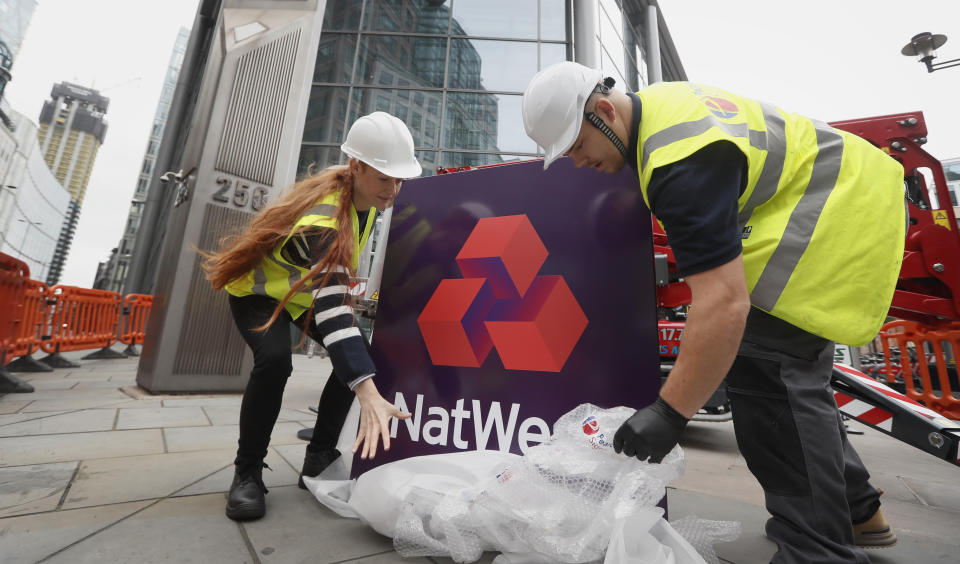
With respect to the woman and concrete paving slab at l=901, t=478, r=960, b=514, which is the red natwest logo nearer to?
the woman

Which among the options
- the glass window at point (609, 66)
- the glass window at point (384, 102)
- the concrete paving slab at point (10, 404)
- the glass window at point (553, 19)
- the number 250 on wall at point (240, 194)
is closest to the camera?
the concrete paving slab at point (10, 404)

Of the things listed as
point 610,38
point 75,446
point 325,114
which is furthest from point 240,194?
point 610,38

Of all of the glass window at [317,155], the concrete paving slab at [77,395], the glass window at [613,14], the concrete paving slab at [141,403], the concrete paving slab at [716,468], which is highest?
the glass window at [613,14]

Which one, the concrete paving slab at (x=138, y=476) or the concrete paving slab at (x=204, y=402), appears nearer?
the concrete paving slab at (x=138, y=476)

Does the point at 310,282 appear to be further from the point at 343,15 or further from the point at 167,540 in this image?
the point at 343,15

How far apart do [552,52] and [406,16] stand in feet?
11.6

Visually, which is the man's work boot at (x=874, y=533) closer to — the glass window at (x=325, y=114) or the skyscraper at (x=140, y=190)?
the glass window at (x=325, y=114)

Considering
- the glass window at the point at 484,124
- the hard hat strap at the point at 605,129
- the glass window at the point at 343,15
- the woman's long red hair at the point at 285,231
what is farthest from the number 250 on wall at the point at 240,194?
the glass window at the point at 343,15

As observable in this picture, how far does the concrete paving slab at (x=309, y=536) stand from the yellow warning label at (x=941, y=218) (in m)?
3.31

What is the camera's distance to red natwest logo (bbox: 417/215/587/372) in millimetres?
1369

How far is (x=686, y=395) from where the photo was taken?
890 mm

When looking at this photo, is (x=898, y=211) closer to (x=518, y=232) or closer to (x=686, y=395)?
(x=686, y=395)

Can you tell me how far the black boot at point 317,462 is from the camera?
158cm

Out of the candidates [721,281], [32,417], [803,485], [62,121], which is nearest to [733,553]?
[803,485]
